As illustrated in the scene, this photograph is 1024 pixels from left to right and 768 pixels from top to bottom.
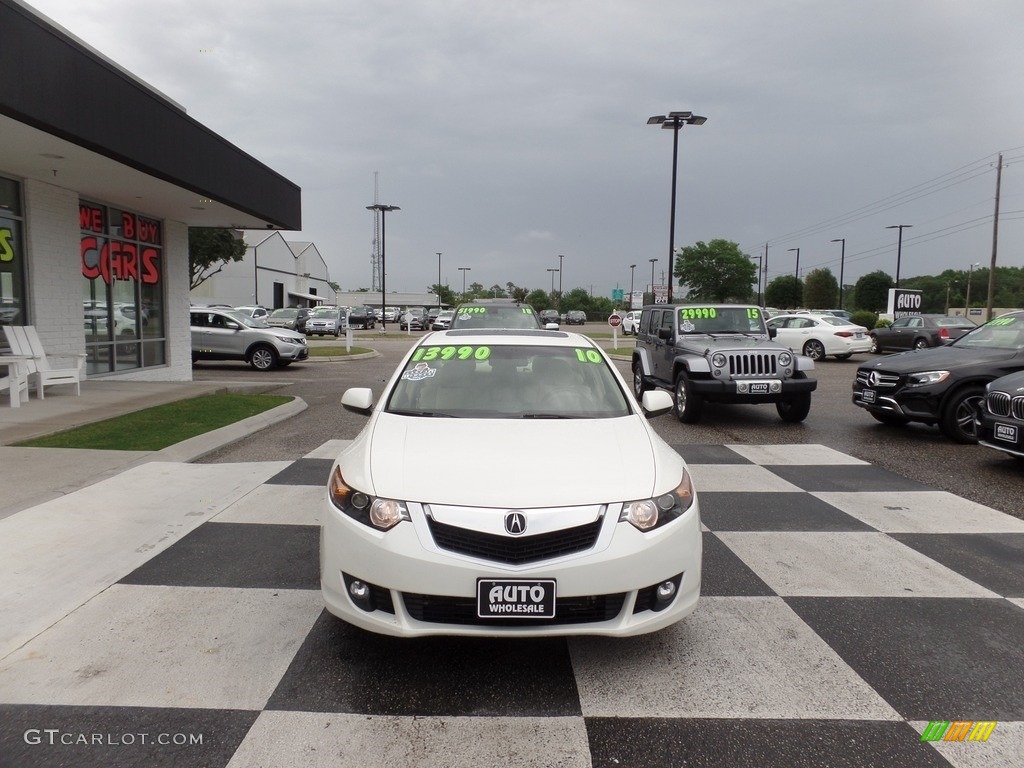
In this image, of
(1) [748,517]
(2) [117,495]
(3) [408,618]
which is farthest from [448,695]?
(2) [117,495]

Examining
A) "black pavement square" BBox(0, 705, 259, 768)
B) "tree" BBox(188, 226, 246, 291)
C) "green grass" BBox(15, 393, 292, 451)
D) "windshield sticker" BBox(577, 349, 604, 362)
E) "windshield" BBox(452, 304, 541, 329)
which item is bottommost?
"black pavement square" BBox(0, 705, 259, 768)

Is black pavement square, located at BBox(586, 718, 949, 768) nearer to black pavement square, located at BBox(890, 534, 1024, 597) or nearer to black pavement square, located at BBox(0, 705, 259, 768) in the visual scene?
black pavement square, located at BBox(0, 705, 259, 768)

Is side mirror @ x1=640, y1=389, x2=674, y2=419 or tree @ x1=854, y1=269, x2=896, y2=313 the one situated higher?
tree @ x1=854, y1=269, x2=896, y2=313

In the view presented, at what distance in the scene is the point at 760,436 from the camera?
399 inches

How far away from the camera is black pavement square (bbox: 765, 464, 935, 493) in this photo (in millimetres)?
7137

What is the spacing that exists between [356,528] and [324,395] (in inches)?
445

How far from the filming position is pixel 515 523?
3109 millimetres

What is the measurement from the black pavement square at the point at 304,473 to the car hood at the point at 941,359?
7482 mm

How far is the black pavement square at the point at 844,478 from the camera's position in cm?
714

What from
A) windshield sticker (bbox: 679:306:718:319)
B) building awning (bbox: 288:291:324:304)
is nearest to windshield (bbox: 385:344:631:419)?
windshield sticker (bbox: 679:306:718:319)

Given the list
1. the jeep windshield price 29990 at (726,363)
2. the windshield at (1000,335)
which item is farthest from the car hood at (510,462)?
the windshield at (1000,335)

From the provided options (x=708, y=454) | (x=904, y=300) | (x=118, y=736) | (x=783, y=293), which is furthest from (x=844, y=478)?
(x=783, y=293)

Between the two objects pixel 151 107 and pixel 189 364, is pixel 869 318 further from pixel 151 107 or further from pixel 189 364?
pixel 151 107

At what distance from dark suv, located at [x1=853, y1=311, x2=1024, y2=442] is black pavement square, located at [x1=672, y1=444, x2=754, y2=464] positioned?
8.42 ft
